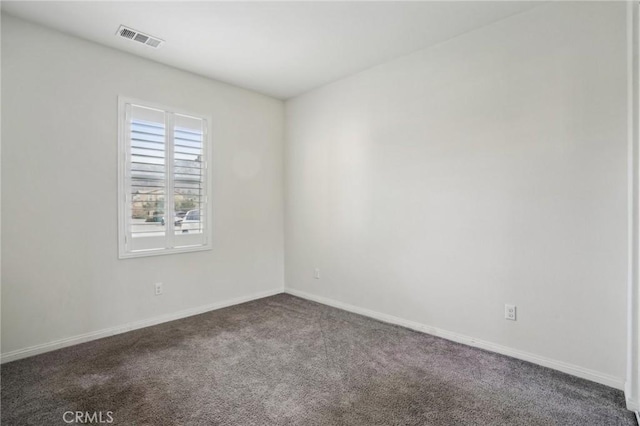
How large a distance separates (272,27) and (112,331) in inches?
124

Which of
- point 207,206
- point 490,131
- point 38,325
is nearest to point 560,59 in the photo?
point 490,131

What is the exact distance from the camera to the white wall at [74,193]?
251 cm

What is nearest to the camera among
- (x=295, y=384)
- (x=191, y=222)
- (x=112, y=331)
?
(x=295, y=384)

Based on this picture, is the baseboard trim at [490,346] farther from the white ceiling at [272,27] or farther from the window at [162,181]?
the white ceiling at [272,27]

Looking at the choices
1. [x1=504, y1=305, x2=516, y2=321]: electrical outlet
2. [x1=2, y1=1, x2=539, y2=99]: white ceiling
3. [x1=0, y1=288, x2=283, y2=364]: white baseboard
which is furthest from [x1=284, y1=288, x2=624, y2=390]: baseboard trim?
[x1=2, y1=1, x2=539, y2=99]: white ceiling

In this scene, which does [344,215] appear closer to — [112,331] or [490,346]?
[490,346]

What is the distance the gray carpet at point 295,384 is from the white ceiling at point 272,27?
2746mm

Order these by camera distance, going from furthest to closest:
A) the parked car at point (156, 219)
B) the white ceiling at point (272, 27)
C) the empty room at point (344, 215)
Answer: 1. the parked car at point (156, 219)
2. the white ceiling at point (272, 27)
3. the empty room at point (344, 215)

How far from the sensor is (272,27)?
2686 millimetres

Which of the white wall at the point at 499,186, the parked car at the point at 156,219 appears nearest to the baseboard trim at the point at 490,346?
the white wall at the point at 499,186

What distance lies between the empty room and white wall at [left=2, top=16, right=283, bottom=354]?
2cm

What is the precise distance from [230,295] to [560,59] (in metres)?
3.98

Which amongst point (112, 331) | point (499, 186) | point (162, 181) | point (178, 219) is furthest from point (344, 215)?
point (112, 331)

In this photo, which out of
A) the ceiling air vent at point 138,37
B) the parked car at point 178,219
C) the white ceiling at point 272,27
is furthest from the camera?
the parked car at point 178,219
